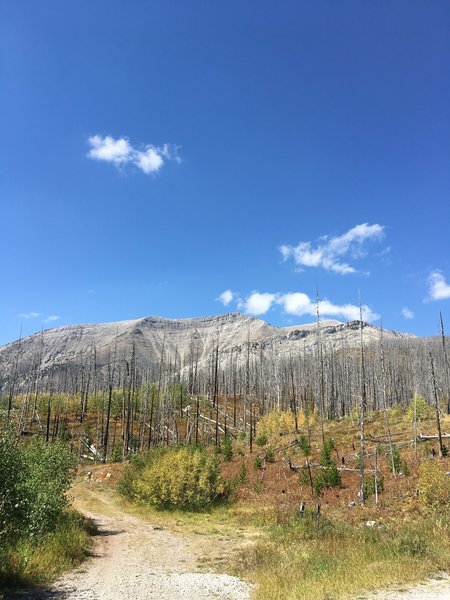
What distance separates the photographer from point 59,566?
1355 cm

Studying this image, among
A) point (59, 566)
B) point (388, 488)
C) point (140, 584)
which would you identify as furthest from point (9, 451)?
point (388, 488)

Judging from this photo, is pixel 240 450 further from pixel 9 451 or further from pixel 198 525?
pixel 9 451

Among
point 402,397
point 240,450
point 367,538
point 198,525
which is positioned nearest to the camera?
point 367,538

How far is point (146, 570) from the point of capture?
46.7 feet

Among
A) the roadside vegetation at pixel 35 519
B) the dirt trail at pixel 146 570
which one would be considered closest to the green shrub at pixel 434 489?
the dirt trail at pixel 146 570

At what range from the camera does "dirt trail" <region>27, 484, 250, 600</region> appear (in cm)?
1148

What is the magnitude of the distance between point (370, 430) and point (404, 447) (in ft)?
45.0

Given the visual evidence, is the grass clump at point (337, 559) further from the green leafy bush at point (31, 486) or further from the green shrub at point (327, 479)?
the green shrub at point (327, 479)

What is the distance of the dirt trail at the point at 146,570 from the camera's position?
452 inches

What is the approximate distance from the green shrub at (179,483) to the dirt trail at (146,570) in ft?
9.70

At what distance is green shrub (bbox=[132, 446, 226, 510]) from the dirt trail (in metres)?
2.96

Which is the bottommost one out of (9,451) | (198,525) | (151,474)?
(198,525)

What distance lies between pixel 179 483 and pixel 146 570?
11970 mm

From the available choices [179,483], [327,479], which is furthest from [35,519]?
[327,479]
